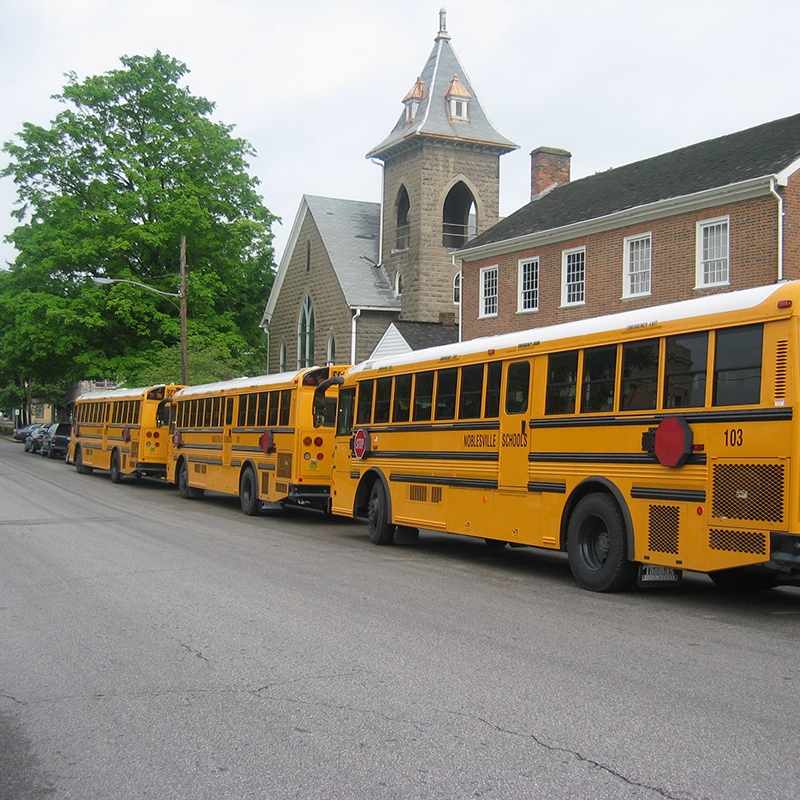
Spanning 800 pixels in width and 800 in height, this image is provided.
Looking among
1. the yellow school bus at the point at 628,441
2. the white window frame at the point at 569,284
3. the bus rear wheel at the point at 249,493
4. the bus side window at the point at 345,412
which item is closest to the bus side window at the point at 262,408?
the bus rear wheel at the point at 249,493

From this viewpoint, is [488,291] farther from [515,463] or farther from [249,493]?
[515,463]

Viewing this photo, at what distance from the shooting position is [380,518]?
15742mm

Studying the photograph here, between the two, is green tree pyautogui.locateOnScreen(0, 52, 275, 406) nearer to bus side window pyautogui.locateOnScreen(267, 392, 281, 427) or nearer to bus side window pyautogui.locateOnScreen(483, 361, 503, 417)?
bus side window pyautogui.locateOnScreen(267, 392, 281, 427)

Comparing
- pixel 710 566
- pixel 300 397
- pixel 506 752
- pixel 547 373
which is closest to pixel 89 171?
pixel 300 397

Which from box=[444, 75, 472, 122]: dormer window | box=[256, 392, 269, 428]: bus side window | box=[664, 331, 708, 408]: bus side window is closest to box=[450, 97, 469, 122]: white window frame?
box=[444, 75, 472, 122]: dormer window

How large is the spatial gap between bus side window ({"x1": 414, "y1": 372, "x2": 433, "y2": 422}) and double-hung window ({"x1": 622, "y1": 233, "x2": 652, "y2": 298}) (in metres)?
13.0

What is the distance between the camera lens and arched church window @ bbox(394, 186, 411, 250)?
45.3 meters

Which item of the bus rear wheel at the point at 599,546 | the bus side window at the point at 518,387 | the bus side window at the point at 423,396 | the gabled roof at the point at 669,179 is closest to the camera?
the bus rear wheel at the point at 599,546

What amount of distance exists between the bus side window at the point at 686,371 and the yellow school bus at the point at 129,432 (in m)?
21.1

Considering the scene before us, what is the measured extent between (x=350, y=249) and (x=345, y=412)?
3066 centimetres

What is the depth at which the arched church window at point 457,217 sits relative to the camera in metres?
45.1

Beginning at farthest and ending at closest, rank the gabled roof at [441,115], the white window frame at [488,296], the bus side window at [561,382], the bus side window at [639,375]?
the gabled roof at [441,115] → the white window frame at [488,296] → the bus side window at [561,382] → the bus side window at [639,375]

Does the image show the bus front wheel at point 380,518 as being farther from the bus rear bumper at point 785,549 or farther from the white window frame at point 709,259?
the white window frame at point 709,259

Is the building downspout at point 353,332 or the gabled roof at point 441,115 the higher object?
the gabled roof at point 441,115
